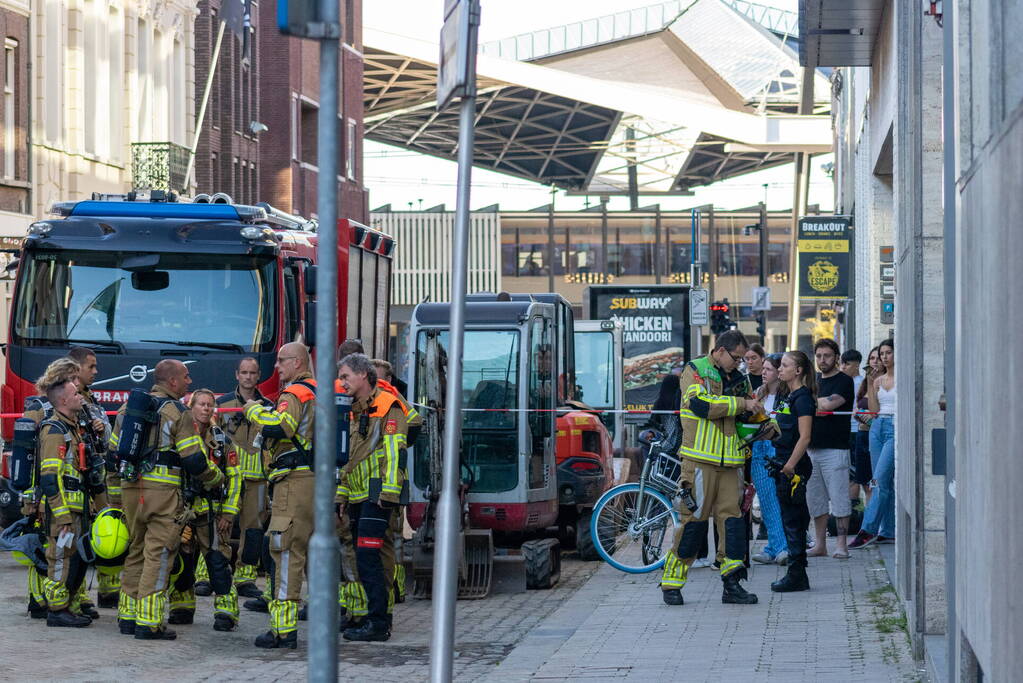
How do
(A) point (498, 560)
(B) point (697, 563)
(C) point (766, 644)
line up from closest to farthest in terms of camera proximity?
1. (C) point (766, 644)
2. (A) point (498, 560)
3. (B) point (697, 563)

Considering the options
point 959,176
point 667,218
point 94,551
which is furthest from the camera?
point 667,218

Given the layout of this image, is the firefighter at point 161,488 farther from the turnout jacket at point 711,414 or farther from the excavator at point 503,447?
the turnout jacket at point 711,414

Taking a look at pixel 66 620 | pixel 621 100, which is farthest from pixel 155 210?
pixel 621 100

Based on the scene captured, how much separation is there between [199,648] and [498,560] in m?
4.18

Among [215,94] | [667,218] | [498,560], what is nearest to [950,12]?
[498,560]

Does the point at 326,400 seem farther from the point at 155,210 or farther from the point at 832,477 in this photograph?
the point at 155,210

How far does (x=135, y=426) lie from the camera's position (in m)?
11.0

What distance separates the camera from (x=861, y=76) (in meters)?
23.9

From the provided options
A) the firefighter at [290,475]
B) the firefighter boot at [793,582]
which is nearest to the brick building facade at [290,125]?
the firefighter boot at [793,582]

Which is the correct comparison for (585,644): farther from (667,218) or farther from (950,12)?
(667,218)

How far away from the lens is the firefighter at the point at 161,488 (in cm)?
1119

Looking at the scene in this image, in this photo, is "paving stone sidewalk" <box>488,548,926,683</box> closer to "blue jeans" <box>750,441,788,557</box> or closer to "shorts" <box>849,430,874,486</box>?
"blue jeans" <box>750,441,788,557</box>

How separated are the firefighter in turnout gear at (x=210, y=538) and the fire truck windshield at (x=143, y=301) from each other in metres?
3.55

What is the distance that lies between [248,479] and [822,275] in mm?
15011
